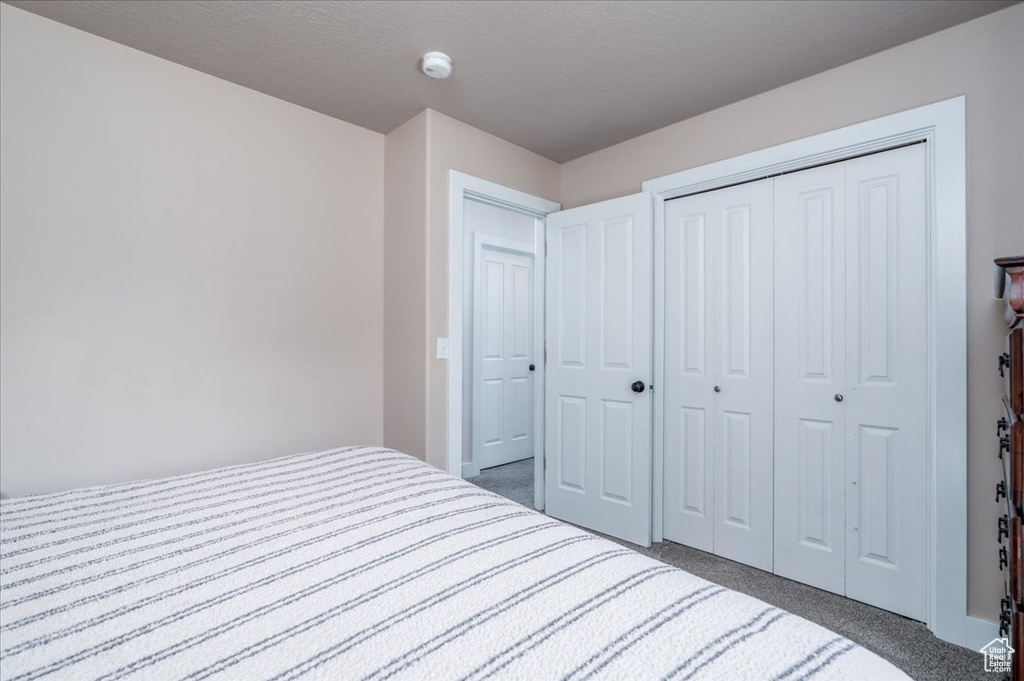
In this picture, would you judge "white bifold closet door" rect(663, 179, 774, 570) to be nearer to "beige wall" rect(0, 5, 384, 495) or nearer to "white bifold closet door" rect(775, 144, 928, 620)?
"white bifold closet door" rect(775, 144, 928, 620)

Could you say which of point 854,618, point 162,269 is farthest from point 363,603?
point 854,618

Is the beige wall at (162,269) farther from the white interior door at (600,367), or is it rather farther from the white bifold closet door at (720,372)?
the white bifold closet door at (720,372)

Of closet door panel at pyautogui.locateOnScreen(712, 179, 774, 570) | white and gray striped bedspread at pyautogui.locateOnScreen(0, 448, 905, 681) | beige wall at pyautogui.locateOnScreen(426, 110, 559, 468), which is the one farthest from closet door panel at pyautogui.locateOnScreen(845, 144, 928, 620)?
beige wall at pyautogui.locateOnScreen(426, 110, 559, 468)

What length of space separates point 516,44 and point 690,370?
1897mm

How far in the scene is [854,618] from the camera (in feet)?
6.58

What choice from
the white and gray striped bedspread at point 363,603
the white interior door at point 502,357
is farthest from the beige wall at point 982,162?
the white interior door at point 502,357

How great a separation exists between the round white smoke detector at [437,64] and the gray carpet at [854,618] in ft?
8.84

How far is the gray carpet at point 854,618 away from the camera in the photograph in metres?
1.70

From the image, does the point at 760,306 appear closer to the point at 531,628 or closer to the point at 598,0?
the point at 598,0

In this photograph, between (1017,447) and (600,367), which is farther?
(600,367)

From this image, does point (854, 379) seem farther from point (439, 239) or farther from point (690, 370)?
point (439, 239)

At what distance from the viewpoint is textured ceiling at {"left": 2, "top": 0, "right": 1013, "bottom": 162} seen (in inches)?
70.2

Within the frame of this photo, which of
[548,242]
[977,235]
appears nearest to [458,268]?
[548,242]

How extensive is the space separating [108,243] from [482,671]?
7.47ft
